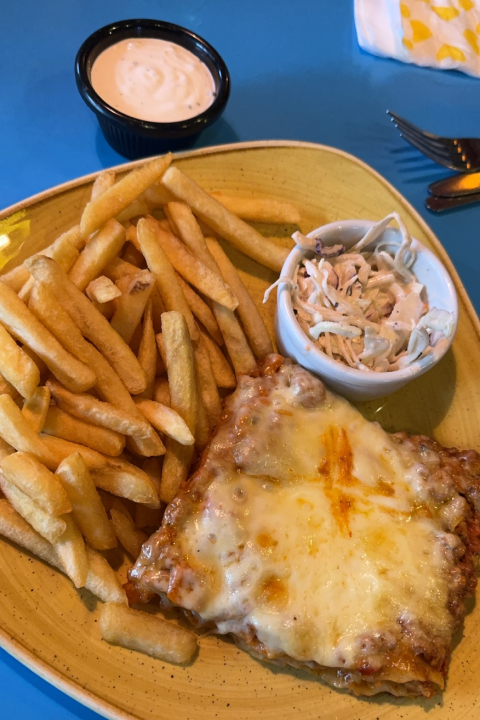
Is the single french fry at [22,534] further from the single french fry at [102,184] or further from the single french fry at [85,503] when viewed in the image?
the single french fry at [102,184]

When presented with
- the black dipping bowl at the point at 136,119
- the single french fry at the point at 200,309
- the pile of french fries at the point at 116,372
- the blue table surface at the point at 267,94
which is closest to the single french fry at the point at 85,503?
the pile of french fries at the point at 116,372

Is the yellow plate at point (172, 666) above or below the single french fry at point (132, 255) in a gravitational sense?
below

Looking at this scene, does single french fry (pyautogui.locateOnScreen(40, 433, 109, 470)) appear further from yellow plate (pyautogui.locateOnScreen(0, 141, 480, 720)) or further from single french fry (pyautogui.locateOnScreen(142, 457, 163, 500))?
yellow plate (pyautogui.locateOnScreen(0, 141, 480, 720))

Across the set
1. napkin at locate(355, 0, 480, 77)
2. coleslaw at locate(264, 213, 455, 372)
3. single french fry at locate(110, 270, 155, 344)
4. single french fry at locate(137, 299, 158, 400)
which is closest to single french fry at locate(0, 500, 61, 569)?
single french fry at locate(137, 299, 158, 400)

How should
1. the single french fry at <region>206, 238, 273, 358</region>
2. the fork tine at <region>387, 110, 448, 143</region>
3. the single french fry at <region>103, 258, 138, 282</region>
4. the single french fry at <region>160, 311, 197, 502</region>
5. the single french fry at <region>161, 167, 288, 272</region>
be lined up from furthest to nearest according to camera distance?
the fork tine at <region>387, 110, 448, 143</region>, the single french fry at <region>206, 238, 273, 358</region>, the single french fry at <region>161, 167, 288, 272</region>, the single french fry at <region>103, 258, 138, 282</region>, the single french fry at <region>160, 311, 197, 502</region>

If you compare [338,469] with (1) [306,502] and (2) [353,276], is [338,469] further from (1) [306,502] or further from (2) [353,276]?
(2) [353,276]

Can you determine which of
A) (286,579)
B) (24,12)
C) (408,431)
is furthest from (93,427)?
(24,12)
